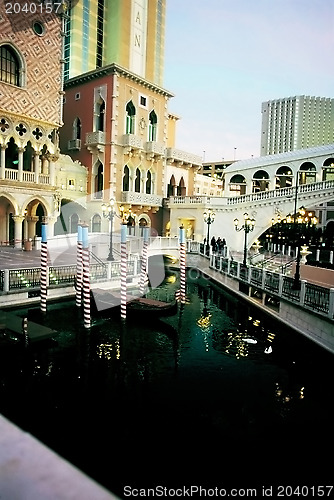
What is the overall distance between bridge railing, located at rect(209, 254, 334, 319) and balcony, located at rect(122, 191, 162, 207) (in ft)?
33.4

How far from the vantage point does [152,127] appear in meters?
30.1

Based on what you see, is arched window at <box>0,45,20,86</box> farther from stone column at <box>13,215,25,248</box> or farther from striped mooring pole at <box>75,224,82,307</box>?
striped mooring pole at <box>75,224,82,307</box>

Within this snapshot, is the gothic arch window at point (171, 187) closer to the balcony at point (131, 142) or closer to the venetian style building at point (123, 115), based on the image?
the venetian style building at point (123, 115)

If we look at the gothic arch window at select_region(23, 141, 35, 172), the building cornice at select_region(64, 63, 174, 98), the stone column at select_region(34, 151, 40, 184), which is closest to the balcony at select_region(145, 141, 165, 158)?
the building cornice at select_region(64, 63, 174, 98)

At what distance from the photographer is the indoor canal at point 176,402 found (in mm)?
5871

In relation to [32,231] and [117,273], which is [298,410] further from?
[32,231]

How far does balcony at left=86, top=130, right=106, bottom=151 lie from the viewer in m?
26.9

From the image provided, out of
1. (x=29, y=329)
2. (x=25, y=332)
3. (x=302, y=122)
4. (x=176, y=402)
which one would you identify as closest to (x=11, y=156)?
(x=29, y=329)

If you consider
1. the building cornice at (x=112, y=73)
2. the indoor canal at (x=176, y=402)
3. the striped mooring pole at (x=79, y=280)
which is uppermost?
the building cornice at (x=112, y=73)

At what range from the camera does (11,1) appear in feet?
64.2

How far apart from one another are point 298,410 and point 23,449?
7.54 meters

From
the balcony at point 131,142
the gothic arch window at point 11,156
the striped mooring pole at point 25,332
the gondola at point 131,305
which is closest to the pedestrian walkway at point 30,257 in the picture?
the gondola at point 131,305

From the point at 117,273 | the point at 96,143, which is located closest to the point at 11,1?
the point at 96,143

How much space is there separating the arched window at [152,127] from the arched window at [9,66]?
37.9ft
